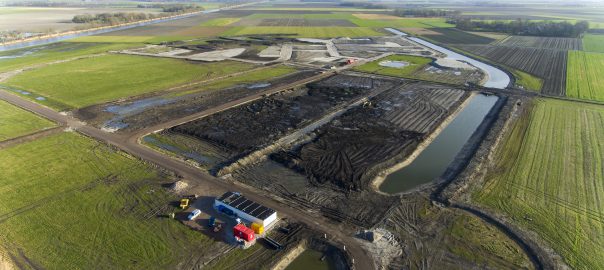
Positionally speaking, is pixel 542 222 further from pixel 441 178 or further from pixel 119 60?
pixel 119 60

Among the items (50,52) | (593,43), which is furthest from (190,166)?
(593,43)

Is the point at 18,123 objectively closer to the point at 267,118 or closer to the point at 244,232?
the point at 267,118

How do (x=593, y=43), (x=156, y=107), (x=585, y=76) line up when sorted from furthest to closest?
(x=593, y=43)
(x=585, y=76)
(x=156, y=107)

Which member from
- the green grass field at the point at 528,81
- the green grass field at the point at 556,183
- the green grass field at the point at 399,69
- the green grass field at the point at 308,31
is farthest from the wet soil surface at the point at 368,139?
the green grass field at the point at 308,31

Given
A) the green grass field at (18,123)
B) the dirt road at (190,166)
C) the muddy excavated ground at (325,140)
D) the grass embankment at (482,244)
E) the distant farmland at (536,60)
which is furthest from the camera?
the distant farmland at (536,60)

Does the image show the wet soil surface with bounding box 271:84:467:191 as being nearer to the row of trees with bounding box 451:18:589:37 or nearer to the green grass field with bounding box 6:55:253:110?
the green grass field with bounding box 6:55:253:110

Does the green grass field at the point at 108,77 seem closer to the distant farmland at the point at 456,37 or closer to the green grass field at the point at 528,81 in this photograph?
the green grass field at the point at 528,81
